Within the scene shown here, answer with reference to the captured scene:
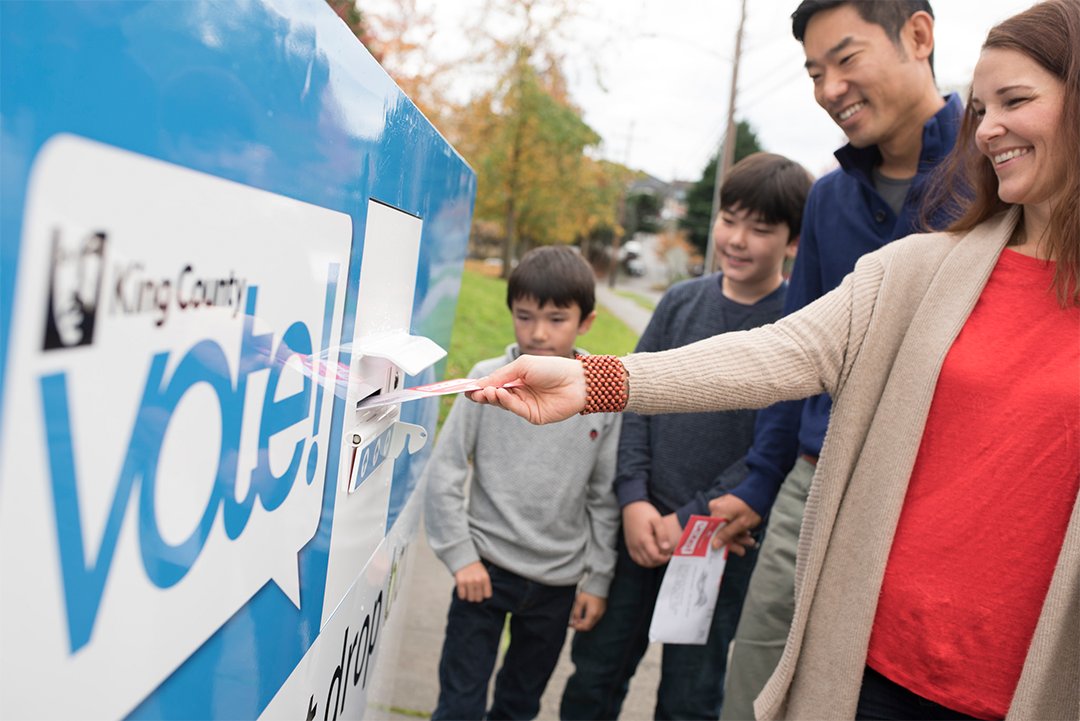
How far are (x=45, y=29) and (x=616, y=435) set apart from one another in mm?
2221

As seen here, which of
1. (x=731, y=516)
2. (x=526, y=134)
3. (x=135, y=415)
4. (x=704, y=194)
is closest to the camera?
(x=135, y=415)

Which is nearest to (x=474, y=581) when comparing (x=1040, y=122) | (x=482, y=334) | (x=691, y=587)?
(x=691, y=587)

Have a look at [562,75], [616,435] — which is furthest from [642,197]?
[616,435]

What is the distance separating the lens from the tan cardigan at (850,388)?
5.35 feet

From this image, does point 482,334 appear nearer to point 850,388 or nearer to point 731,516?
point 731,516

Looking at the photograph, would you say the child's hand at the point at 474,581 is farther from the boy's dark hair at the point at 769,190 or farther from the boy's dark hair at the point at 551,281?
the boy's dark hair at the point at 769,190

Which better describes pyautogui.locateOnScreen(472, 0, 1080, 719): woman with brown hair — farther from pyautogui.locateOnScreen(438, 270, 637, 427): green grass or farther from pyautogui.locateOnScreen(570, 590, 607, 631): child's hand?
pyautogui.locateOnScreen(438, 270, 637, 427): green grass

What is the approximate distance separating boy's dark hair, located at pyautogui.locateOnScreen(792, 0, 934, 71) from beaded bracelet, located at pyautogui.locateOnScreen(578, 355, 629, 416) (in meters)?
1.24

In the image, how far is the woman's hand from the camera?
1.55 m

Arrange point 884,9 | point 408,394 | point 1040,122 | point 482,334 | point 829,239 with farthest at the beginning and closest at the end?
point 482,334
point 829,239
point 884,9
point 1040,122
point 408,394

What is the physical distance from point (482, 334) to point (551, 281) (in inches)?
292

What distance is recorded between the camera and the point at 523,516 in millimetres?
2461

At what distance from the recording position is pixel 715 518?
7.74ft

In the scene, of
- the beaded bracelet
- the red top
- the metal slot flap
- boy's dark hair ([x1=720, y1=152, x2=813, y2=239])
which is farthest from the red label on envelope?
the metal slot flap
